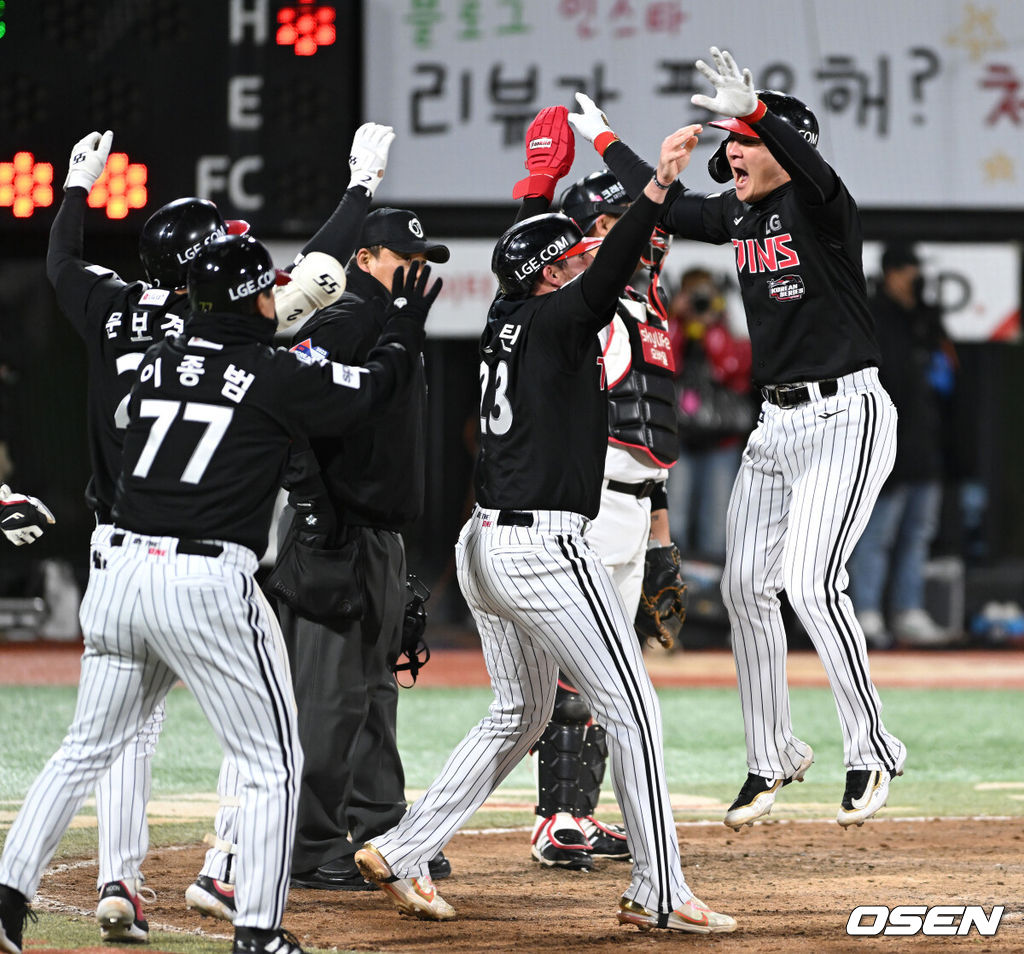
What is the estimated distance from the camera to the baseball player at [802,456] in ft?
17.6

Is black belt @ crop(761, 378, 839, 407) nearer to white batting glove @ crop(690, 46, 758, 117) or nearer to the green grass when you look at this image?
white batting glove @ crop(690, 46, 758, 117)

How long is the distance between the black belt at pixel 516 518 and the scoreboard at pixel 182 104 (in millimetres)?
5991

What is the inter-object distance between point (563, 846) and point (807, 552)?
1.45 metres

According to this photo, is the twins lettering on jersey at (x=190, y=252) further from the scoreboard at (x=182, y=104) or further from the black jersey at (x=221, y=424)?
the scoreboard at (x=182, y=104)

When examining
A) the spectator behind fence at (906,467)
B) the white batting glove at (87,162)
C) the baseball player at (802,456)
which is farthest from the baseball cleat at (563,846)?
the spectator behind fence at (906,467)

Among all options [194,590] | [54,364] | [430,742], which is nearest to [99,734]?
[194,590]

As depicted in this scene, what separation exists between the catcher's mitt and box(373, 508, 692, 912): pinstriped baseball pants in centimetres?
134

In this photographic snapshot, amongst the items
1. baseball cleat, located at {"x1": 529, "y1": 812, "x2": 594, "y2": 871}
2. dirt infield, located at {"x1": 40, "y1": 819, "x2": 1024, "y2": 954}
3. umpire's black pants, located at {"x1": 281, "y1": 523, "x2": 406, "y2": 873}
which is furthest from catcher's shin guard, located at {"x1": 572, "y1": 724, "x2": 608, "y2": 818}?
umpire's black pants, located at {"x1": 281, "y1": 523, "x2": 406, "y2": 873}

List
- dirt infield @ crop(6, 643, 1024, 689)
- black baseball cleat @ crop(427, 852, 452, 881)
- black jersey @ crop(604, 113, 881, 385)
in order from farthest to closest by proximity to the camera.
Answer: dirt infield @ crop(6, 643, 1024, 689)
black baseball cleat @ crop(427, 852, 452, 881)
black jersey @ crop(604, 113, 881, 385)

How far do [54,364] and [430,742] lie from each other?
631 cm

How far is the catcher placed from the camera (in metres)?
6.04

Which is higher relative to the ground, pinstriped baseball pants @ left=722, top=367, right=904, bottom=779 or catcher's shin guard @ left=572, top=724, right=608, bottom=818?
pinstriped baseball pants @ left=722, top=367, right=904, bottom=779

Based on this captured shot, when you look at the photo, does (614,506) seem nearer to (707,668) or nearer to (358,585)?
(358,585)

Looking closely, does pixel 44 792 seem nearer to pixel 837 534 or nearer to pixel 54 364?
pixel 837 534
